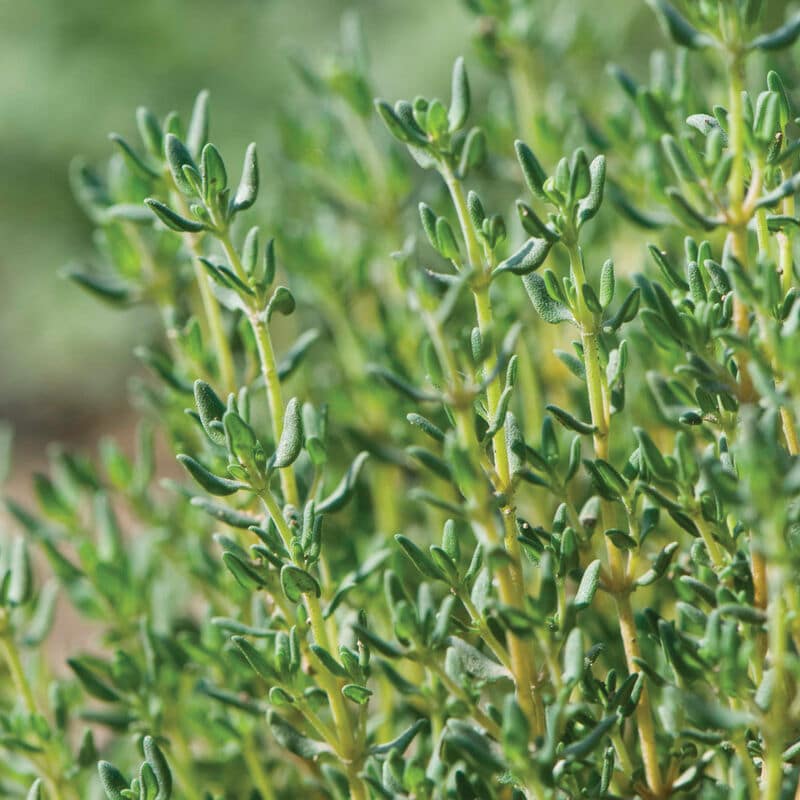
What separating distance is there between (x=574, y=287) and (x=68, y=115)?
2667 mm

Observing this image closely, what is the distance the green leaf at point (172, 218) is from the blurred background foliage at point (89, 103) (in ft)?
6.69

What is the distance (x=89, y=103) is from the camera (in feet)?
9.66

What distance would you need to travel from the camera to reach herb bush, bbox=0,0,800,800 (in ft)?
1.76

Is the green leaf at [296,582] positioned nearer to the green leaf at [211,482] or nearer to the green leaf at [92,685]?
the green leaf at [211,482]

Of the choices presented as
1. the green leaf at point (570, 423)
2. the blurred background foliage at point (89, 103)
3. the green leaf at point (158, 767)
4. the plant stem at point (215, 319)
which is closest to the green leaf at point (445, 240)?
the green leaf at point (570, 423)

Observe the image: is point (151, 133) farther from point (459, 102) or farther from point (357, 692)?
point (357, 692)

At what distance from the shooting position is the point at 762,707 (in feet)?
1.70

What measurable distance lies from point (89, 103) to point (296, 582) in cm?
266

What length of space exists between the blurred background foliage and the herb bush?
6.05ft

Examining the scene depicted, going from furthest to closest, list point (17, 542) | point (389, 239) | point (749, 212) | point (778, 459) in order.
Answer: point (389, 239)
point (17, 542)
point (749, 212)
point (778, 459)

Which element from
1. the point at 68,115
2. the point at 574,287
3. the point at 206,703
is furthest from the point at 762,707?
the point at 68,115

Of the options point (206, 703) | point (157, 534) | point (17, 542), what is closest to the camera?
point (17, 542)

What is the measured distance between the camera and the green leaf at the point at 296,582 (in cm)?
57

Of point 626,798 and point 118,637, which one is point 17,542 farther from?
point 626,798
